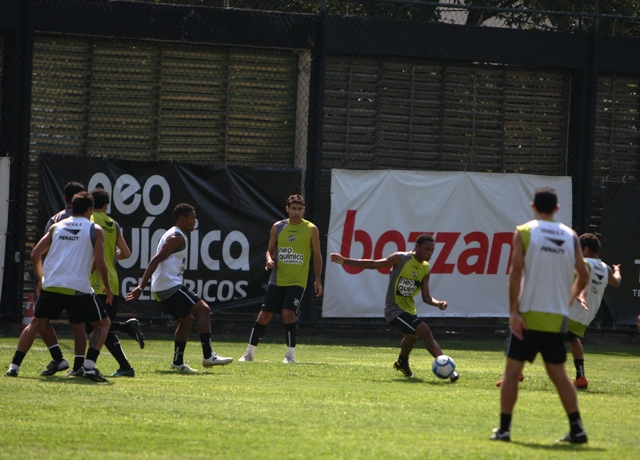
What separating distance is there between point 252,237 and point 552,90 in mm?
6627

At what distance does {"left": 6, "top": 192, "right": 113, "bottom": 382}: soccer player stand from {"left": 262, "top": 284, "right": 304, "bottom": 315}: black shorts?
3990 mm

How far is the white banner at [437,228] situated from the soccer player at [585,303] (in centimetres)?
652

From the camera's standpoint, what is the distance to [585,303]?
12.4 metres

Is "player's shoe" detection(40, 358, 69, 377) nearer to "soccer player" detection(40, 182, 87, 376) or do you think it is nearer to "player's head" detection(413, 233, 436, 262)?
"soccer player" detection(40, 182, 87, 376)

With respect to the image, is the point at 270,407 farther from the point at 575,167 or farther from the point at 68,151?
the point at 575,167

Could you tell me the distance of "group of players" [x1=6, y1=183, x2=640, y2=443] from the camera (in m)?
8.02

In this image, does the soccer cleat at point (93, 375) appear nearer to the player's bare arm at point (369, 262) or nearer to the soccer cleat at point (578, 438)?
the player's bare arm at point (369, 262)

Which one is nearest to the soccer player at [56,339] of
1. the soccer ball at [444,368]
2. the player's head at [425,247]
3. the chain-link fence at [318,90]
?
the soccer ball at [444,368]

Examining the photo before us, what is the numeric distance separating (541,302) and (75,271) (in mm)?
4969


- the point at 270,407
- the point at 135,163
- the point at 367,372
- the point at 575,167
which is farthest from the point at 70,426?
the point at 575,167

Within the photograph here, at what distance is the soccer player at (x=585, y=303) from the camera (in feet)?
40.4

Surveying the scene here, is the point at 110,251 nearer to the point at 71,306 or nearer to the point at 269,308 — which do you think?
the point at 71,306

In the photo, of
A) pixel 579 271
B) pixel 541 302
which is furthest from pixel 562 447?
pixel 579 271

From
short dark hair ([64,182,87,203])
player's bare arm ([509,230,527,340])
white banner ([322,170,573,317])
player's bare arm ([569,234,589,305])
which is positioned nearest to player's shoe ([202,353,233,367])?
short dark hair ([64,182,87,203])
